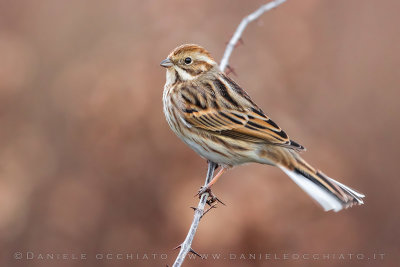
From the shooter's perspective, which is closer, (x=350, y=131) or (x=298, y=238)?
(x=298, y=238)

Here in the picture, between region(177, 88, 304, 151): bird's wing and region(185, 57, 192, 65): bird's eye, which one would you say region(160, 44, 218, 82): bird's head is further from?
region(177, 88, 304, 151): bird's wing

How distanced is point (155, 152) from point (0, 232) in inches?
76.7

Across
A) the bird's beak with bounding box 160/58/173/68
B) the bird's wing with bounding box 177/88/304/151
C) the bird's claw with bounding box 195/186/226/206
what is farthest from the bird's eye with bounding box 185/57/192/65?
the bird's claw with bounding box 195/186/226/206

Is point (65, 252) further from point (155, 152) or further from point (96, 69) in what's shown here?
point (96, 69)

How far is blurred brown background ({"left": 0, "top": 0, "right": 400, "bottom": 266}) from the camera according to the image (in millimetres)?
7051

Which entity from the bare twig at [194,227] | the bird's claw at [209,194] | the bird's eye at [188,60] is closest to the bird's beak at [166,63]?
the bird's eye at [188,60]

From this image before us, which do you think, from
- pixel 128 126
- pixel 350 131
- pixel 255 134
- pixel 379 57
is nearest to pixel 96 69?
pixel 128 126

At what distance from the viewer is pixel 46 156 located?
7516mm

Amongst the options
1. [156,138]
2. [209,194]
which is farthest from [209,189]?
[156,138]

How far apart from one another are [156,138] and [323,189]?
2.58 metres

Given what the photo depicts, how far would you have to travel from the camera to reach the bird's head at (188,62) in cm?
595

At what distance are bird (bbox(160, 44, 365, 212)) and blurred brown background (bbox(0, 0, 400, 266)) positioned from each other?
1.09 m

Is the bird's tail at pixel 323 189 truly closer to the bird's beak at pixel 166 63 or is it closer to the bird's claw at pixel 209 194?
the bird's claw at pixel 209 194

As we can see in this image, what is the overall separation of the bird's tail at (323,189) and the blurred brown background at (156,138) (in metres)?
1.62
